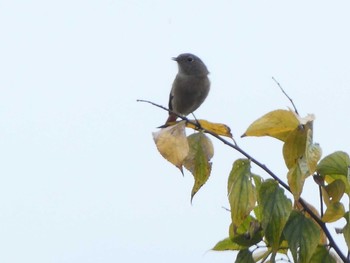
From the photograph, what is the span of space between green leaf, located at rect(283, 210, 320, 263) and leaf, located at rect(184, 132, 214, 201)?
25 cm

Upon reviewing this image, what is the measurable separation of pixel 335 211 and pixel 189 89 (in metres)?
3.86

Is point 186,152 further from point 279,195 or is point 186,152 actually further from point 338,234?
point 338,234

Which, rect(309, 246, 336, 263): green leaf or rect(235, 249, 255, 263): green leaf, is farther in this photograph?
rect(235, 249, 255, 263): green leaf

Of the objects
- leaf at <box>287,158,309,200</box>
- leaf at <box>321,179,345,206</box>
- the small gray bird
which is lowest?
leaf at <box>321,179,345,206</box>

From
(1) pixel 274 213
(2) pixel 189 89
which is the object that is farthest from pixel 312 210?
(2) pixel 189 89

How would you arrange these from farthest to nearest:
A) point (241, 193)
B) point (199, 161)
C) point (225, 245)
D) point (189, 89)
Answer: point (189, 89) → point (225, 245) → point (199, 161) → point (241, 193)

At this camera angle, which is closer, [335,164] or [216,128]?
[335,164]

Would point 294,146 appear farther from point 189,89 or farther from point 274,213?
point 189,89

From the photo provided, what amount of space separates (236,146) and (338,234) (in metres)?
0.37

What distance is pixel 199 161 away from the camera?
199cm

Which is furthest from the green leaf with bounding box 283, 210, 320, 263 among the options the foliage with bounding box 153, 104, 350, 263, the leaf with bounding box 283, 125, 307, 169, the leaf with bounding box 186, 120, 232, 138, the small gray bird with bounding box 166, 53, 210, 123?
the small gray bird with bounding box 166, 53, 210, 123

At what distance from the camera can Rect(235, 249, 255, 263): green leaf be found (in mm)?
2014

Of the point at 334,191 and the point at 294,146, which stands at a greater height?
the point at 294,146

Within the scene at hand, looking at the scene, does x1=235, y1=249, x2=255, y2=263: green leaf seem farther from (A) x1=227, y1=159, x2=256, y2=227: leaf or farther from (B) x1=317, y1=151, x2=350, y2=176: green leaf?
(B) x1=317, y1=151, x2=350, y2=176: green leaf
